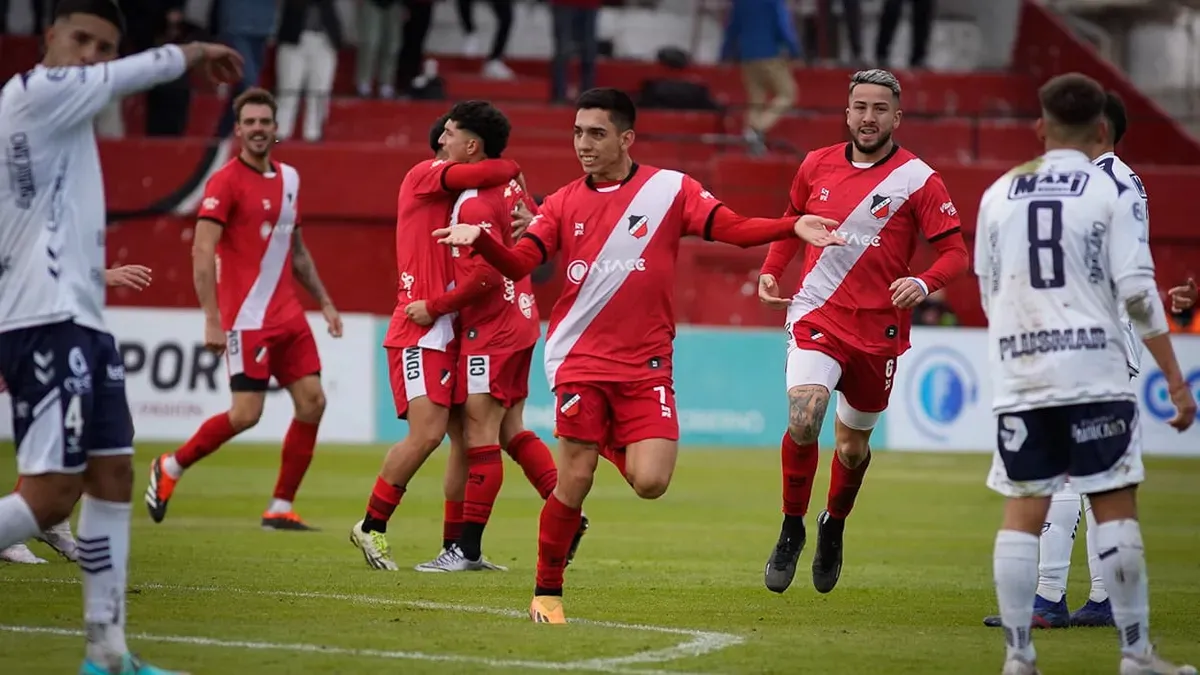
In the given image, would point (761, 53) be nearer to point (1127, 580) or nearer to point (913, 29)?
point (913, 29)

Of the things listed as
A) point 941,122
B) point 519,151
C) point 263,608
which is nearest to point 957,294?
point 941,122

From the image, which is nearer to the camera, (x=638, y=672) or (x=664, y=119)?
(x=638, y=672)

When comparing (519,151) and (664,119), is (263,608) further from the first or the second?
(664,119)

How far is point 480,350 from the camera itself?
10406 millimetres

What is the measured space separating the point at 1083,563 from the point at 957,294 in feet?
44.8

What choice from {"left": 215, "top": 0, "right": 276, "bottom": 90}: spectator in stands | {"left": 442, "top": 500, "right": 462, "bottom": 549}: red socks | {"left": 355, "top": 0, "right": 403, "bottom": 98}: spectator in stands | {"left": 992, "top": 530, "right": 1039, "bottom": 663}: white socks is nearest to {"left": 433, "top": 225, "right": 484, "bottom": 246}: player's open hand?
{"left": 992, "top": 530, "right": 1039, "bottom": 663}: white socks

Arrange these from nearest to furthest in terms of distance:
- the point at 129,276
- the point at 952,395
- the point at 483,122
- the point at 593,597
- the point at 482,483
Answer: the point at 129,276 < the point at 593,597 < the point at 483,122 < the point at 482,483 < the point at 952,395

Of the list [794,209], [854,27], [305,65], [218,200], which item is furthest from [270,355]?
[854,27]

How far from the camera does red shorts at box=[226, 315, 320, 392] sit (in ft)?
40.7

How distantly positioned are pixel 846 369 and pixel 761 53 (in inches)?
672

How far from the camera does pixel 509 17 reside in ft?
88.8

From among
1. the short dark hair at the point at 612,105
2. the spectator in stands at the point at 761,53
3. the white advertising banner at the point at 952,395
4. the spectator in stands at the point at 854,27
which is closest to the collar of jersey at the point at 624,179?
the short dark hair at the point at 612,105

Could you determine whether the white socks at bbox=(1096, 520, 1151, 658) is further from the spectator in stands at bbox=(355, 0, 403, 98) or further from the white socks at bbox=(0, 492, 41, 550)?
the spectator in stands at bbox=(355, 0, 403, 98)

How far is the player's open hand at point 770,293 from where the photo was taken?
9109mm
